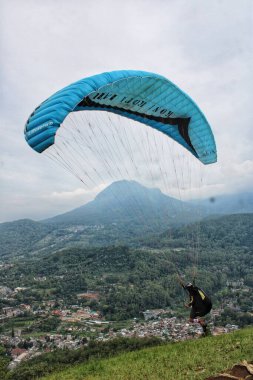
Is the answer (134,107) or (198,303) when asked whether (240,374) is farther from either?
(134,107)

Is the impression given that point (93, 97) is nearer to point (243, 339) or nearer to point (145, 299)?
point (243, 339)

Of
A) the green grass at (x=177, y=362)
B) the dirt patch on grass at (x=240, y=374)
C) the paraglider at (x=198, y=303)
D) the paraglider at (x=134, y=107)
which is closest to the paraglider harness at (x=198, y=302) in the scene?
the paraglider at (x=198, y=303)

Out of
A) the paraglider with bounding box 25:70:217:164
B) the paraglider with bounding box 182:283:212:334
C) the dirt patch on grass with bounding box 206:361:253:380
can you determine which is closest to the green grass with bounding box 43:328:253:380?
the paraglider with bounding box 182:283:212:334

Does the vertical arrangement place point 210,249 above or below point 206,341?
below

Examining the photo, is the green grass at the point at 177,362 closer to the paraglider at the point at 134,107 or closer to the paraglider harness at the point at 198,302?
the paraglider harness at the point at 198,302

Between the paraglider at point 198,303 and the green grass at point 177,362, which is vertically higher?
the paraglider at point 198,303

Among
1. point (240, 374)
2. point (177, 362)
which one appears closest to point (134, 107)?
point (177, 362)

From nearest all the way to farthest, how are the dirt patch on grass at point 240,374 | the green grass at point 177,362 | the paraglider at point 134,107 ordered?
the dirt patch on grass at point 240,374
the green grass at point 177,362
the paraglider at point 134,107

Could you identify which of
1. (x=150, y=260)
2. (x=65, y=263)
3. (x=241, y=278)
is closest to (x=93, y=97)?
(x=241, y=278)
